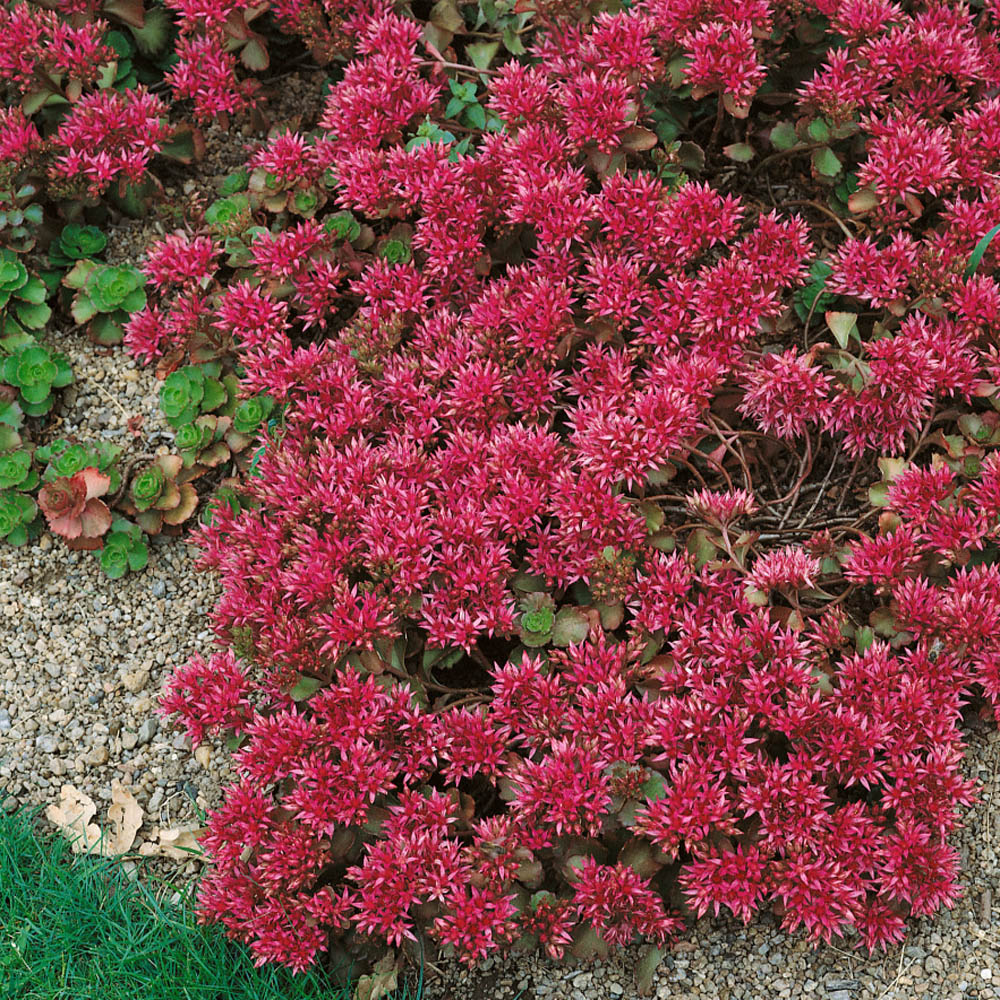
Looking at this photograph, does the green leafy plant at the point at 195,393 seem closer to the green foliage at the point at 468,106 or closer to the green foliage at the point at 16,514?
the green foliage at the point at 16,514

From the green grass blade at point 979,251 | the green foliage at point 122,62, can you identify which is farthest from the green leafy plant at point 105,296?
the green grass blade at point 979,251

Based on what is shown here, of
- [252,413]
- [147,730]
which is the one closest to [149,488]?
[252,413]

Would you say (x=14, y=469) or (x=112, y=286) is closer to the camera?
(x=14, y=469)

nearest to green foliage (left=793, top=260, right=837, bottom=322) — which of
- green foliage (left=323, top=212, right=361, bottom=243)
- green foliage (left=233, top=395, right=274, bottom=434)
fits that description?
green foliage (left=323, top=212, right=361, bottom=243)

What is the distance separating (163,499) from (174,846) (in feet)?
2.98

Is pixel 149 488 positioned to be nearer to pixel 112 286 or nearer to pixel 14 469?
pixel 14 469

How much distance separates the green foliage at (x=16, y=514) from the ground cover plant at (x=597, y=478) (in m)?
Result: 0.01

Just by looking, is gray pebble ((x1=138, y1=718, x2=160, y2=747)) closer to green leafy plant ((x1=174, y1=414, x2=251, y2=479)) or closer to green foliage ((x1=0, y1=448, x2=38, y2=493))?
green leafy plant ((x1=174, y1=414, x2=251, y2=479))

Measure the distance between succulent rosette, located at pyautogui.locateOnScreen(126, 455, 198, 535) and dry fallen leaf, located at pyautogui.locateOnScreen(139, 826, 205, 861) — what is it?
82 centimetres

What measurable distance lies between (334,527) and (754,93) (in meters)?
1.48

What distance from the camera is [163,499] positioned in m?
3.11

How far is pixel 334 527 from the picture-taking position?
250 centimetres

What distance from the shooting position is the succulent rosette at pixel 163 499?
3078 millimetres

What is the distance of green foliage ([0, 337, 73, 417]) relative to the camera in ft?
10.6
